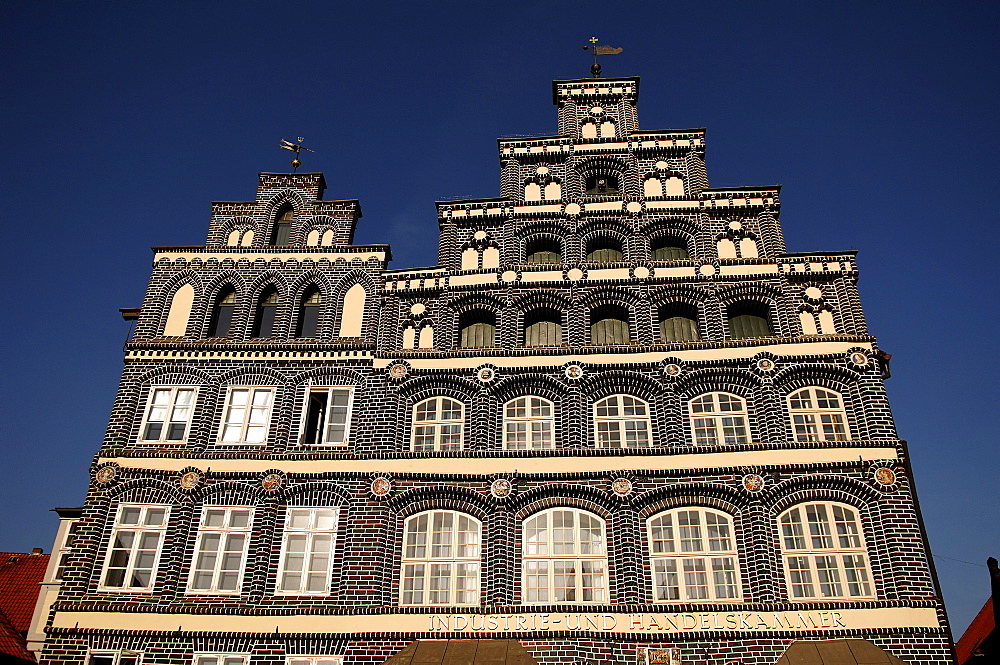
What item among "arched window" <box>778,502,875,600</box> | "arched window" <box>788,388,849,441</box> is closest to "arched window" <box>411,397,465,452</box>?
"arched window" <box>778,502,875,600</box>

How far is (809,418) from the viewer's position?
19.0 m

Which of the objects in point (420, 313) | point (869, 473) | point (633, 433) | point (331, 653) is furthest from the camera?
point (420, 313)

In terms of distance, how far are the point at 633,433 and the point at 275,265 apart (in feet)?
36.3

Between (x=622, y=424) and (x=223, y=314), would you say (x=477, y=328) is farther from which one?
(x=223, y=314)

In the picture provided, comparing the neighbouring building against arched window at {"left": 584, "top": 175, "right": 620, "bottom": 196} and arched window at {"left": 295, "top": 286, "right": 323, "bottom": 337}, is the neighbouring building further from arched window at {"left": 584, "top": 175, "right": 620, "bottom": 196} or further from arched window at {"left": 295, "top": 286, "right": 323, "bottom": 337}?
arched window at {"left": 584, "top": 175, "right": 620, "bottom": 196}

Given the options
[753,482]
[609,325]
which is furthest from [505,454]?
[753,482]

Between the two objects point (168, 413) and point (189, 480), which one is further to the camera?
point (168, 413)

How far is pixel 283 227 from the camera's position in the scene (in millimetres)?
23672

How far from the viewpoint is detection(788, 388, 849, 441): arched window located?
738 inches

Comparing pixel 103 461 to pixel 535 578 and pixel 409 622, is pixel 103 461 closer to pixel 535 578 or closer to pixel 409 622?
pixel 409 622

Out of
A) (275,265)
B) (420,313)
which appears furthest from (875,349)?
(275,265)

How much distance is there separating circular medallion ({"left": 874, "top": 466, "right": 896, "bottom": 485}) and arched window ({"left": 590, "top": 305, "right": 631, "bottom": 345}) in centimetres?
660

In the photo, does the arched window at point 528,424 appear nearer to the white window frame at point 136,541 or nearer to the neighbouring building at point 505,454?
the neighbouring building at point 505,454

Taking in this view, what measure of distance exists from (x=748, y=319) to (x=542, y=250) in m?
6.12
